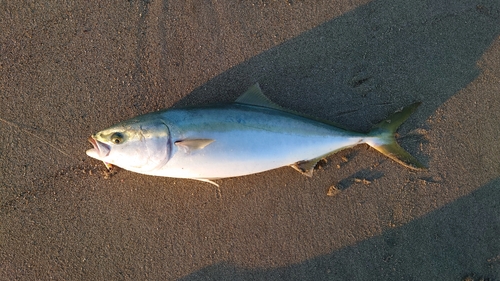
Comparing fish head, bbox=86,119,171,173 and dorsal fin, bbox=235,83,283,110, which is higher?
dorsal fin, bbox=235,83,283,110

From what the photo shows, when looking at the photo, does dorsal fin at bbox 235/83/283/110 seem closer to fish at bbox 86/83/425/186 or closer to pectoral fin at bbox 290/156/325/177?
fish at bbox 86/83/425/186

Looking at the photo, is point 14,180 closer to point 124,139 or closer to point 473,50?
point 124,139

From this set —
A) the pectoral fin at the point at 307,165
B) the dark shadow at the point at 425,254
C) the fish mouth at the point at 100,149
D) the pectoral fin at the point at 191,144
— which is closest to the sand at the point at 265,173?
the dark shadow at the point at 425,254

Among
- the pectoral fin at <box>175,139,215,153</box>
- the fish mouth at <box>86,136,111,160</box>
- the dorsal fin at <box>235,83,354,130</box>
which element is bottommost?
the pectoral fin at <box>175,139,215,153</box>

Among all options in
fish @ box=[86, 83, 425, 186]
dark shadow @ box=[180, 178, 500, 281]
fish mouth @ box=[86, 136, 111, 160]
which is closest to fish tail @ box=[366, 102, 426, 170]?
fish @ box=[86, 83, 425, 186]

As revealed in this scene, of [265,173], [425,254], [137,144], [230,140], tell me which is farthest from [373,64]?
[137,144]

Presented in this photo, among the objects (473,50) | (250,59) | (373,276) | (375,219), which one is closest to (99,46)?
(250,59)
